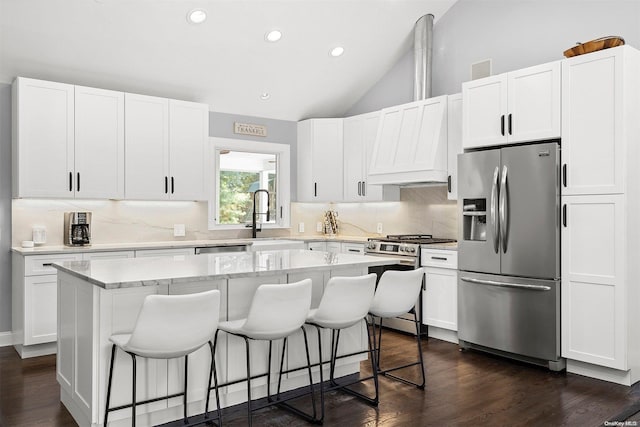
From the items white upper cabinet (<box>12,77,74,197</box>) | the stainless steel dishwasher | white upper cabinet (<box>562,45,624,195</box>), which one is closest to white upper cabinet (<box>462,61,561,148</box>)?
white upper cabinet (<box>562,45,624,195</box>)

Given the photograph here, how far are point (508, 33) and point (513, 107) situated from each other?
1.29 m

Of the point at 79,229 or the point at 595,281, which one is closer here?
the point at 595,281

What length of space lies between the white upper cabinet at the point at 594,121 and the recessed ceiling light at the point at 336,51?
101 inches

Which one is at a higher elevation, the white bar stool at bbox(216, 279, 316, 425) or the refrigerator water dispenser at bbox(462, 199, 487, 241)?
the refrigerator water dispenser at bbox(462, 199, 487, 241)

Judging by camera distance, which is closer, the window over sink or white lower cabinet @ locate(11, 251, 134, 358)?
white lower cabinet @ locate(11, 251, 134, 358)

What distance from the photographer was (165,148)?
211 inches

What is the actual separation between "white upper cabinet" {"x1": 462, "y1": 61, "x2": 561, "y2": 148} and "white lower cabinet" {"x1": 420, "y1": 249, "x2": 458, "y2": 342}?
3.68ft

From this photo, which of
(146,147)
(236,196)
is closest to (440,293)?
(236,196)

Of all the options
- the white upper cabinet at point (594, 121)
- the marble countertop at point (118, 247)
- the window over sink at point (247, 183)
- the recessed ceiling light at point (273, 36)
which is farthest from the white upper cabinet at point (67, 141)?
the white upper cabinet at point (594, 121)

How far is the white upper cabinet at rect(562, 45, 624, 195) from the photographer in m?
3.68

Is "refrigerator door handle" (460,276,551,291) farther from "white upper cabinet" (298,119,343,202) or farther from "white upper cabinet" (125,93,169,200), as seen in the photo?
"white upper cabinet" (125,93,169,200)

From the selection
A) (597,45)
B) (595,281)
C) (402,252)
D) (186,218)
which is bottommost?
(595,281)

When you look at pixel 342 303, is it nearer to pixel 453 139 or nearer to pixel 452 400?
pixel 452 400

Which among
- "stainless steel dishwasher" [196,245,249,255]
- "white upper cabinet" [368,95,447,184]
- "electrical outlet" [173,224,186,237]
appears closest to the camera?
"white upper cabinet" [368,95,447,184]
